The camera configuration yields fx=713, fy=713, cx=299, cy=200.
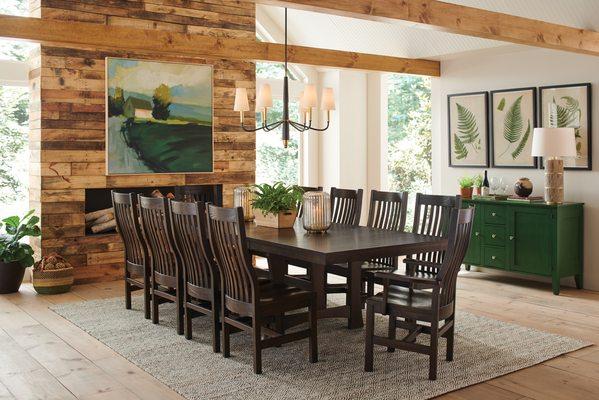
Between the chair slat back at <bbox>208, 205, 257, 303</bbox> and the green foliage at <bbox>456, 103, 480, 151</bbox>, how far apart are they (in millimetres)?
4176

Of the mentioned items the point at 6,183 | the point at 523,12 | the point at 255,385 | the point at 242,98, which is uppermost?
the point at 523,12

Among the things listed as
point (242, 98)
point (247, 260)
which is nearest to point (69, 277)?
point (242, 98)

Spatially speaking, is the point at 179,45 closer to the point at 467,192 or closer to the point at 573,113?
the point at 467,192

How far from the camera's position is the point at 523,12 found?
6.49 metres

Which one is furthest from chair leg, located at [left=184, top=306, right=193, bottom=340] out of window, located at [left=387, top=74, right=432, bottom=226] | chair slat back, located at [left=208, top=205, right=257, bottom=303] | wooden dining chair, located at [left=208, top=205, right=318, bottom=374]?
window, located at [left=387, top=74, right=432, bottom=226]

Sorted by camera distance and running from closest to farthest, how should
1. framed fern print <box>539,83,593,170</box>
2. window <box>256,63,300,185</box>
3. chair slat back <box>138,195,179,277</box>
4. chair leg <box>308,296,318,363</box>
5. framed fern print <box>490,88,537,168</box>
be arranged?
chair leg <box>308,296,318,363</box>, chair slat back <box>138,195,179,277</box>, framed fern print <box>539,83,593,170</box>, framed fern print <box>490,88,537,168</box>, window <box>256,63,300,185</box>

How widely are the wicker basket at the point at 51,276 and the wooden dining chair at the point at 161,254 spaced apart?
5.01ft

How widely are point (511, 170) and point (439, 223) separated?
2469 millimetres

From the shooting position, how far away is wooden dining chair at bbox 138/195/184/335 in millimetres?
4961

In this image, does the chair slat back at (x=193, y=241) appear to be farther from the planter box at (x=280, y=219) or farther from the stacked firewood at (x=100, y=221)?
the stacked firewood at (x=100, y=221)

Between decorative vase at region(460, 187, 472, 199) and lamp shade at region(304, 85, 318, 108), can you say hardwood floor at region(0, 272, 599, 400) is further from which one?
lamp shade at region(304, 85, 318, 108)

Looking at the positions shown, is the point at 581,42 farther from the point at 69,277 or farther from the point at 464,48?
the point at 69,277

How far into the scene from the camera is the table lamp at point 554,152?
20.8 ft

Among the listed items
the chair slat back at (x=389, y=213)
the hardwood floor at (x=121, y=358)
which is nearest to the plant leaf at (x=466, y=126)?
the hardwood floor at (x=121, y=358)
